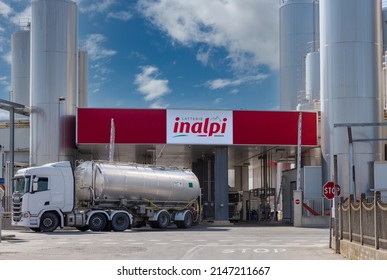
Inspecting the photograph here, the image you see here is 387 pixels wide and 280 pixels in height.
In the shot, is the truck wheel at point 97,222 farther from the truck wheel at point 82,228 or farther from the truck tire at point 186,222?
the truck tire at point 186,222

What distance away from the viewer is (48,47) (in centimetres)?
4847

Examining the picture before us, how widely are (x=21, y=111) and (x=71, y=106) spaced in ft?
11.8

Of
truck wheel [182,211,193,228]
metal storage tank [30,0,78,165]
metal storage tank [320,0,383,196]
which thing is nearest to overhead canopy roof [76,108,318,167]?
metal storage tank [30,0,78,165]

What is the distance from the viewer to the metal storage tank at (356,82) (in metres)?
46.3

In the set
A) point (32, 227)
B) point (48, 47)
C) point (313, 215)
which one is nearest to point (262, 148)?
point (313, 215)

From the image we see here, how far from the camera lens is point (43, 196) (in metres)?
35.9

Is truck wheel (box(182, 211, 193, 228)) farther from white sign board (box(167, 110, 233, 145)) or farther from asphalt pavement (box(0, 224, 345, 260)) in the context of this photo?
asphalt pavement (box(0, 224, 345, 260))

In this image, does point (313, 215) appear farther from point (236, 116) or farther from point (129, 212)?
point (129, 212)

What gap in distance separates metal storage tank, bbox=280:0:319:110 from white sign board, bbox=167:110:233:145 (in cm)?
1802

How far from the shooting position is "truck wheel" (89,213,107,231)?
37188mm

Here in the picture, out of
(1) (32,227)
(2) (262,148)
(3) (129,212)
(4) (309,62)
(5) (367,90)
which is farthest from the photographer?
(4) (309,62)

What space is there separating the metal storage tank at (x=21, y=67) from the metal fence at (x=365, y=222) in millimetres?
44394

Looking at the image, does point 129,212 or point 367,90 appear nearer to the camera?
point 129,212

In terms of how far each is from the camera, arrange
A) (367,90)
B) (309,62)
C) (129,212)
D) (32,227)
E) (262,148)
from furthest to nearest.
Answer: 1. (309,62)
2. (262,148)
3. (367,90)
4. (129,212)
5. (32,227)
